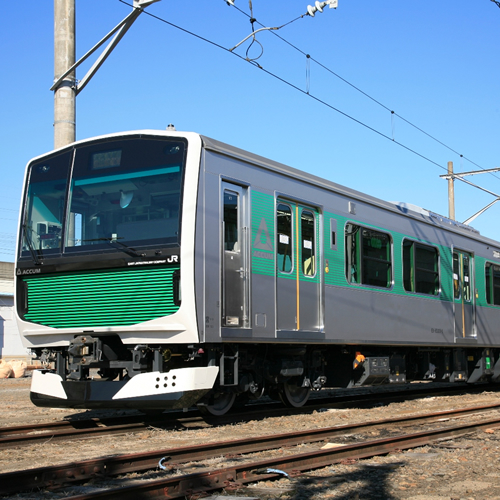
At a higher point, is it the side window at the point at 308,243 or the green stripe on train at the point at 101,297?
the side window at the point at 308,243

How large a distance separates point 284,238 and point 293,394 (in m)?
2.69

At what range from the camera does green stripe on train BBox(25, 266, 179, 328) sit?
8047 millimetres

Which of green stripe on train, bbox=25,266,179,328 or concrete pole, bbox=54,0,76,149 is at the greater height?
concrete pole, bbox=54,0,76,149

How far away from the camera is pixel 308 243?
10047mm

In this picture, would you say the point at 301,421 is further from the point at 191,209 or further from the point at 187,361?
the point at 191,209

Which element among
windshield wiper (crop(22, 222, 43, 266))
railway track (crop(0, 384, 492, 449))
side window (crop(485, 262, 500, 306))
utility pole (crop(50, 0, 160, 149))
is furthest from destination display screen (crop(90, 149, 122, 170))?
side window (crop(485, 262, 500, 306))

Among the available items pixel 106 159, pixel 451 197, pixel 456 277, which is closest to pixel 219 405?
pixel 106 159

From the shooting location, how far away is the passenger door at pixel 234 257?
27.9 ft

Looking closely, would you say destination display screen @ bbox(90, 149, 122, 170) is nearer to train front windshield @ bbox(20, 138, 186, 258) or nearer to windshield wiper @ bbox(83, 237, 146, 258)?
train front windshield @ bbox(20, 138, 186, 258)

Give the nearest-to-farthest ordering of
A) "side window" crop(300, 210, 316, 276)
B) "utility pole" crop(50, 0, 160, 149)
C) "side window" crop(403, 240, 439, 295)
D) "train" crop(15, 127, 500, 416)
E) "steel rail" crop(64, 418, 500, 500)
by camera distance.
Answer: "steel rail" crop(64, 418, 500, 500), "train" crop(15, 127, 500, 416), "side window" crop(300, 210, 316, 276), "utility pole" crop(50, 0, 160, 149), "side window" crop(403, 240, 439, 295)

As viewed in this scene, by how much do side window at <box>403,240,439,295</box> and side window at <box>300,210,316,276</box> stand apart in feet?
9.61

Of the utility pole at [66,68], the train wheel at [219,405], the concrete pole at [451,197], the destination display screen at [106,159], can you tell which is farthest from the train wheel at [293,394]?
the concrete pole at [451,197]

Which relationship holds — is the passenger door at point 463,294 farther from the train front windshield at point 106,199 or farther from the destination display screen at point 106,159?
the destination display screen at point 106,159

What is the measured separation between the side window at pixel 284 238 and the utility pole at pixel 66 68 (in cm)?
411
